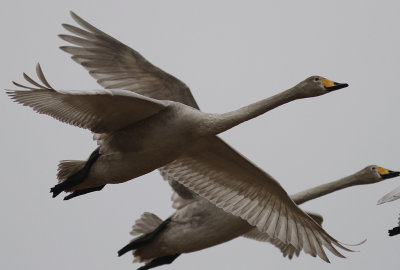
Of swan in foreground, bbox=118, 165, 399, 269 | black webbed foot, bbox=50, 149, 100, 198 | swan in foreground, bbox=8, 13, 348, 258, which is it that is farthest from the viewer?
swan in foreground, bbox=118, 165, 399, 269

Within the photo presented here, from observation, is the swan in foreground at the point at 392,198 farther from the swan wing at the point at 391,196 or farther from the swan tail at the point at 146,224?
the swan tail at the point at 146,224

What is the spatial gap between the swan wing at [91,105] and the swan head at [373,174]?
5.18 metres

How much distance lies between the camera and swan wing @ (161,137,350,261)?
1549cm

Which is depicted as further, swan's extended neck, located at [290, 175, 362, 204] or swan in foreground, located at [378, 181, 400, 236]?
swan's extended neck, located at [290, 175, 362, 204]

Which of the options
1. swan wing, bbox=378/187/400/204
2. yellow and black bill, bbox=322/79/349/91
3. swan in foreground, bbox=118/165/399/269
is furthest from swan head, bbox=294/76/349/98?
swan in foreground, bbox=118/165/399/269

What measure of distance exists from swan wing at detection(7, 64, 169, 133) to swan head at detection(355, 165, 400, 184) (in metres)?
5.18

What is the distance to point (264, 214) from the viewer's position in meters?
15.8

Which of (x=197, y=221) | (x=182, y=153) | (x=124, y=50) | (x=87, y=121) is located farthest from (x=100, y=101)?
(x=197, y=221)

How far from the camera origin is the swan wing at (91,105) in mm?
13305

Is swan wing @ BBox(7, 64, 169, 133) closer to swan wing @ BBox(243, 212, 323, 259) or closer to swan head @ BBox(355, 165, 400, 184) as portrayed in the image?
swan head @ BBox(355, 165, 400, 184)

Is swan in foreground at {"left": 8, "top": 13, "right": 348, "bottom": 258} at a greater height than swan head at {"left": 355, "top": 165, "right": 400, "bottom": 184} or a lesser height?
greater

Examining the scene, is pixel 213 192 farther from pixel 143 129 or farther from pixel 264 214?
pixel 143 129

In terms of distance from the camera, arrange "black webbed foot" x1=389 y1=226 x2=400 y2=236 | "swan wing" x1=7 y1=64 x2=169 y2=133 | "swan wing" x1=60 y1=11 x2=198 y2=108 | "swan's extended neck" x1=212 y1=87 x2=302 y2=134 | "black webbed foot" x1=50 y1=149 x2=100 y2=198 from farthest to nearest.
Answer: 1. "swan wing" x1=60 y1=11 x2=198 y2=108
2. "black webbed foot" x1=50 y1=149 x2=100 y2=198
3. "swan's extended neck" x1=212 y1=87 x2=302 y2=134
4. "black webbed foot" x1=389 y1=226 x2=400 y2=236
5. "swan wing" x1=7 y1=64 x2=169 y2=133

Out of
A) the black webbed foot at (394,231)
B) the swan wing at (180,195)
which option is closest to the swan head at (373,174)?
the swan wing at (180,195)
